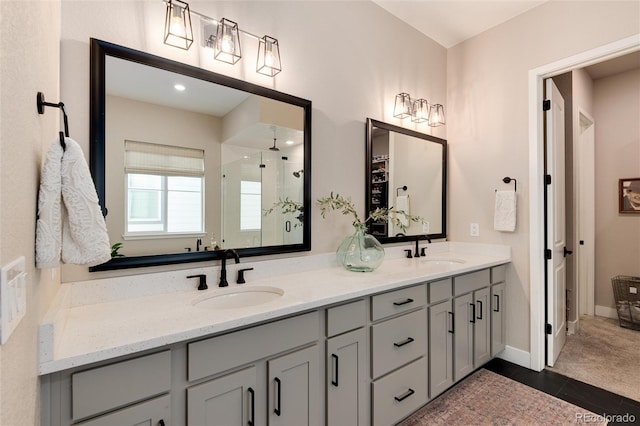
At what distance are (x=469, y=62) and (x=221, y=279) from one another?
290 centimetres

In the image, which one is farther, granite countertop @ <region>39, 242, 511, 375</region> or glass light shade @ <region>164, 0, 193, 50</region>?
glass light shade @ <region>164, 0, 193, 50</region>

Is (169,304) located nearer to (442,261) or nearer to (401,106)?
(442,261)

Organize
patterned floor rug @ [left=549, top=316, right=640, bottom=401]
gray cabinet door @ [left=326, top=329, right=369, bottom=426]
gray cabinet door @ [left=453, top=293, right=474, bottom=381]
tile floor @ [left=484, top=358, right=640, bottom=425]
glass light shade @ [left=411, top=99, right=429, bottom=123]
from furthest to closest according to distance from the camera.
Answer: glass light shade @ [left=411, top=99, right=429, bottom=123] → patterned floor rug @ [left=549, top=316, right=640, bottom=401] → gray cabinet door @ [left=453, top=293, right=474, bottom=381] → tile floor @ [left=484, top=358, right=640, bottom=425] → gray cabinet door @ [left=326, top=329, right=369, bottom=426]

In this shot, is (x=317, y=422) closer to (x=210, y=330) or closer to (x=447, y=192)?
(x=210, y=330)

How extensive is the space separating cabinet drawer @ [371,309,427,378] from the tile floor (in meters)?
1.08

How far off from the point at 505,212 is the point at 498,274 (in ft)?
1.67

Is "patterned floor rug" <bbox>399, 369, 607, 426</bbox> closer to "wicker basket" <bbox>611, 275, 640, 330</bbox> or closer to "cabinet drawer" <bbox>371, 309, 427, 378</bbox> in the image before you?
"cabinet drawer" <bbox>371, 309, 427, 378</bbox>

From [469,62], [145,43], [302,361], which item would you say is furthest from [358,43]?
[302,361]

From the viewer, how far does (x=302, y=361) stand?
1343mm

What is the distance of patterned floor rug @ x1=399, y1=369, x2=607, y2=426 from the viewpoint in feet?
6.12

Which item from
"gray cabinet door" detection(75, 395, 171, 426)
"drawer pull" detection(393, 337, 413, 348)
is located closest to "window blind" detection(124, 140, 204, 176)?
"gray cabinet door" detection(75, 395, 171, 426)

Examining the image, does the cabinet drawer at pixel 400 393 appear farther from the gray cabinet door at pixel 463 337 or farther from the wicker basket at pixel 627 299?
the wicker basket at pixel 627 299

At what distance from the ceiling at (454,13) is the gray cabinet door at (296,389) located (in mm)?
2584

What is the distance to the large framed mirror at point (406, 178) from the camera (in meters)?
2.42
